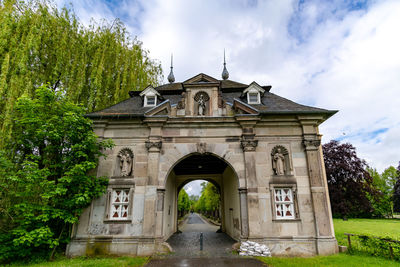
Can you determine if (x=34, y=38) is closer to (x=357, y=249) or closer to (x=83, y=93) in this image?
(x=83, y=93)

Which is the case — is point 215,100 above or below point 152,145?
above

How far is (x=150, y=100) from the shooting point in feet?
41.8

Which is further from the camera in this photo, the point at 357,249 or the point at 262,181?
the point at 262,181

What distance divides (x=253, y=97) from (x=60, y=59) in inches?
449

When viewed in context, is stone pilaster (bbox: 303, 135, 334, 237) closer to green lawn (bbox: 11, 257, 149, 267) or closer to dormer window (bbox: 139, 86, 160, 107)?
green lawn (bbox: 11, 257, 149, 267)

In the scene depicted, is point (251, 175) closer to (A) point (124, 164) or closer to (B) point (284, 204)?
(B) point (284, 204)

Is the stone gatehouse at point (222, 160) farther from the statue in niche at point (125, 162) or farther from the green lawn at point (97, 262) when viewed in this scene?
the green lawn at point (97, 262)

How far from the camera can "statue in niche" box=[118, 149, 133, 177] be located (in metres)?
10.7

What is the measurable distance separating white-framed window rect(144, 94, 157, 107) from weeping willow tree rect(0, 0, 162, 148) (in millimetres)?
2690

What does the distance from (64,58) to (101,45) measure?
2764 millimetres

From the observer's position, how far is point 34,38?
1121 cm

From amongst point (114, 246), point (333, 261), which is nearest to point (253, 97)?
point (333, 261)

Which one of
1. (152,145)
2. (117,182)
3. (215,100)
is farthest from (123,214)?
(215,100)

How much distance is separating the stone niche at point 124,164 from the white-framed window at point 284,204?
7392mm
